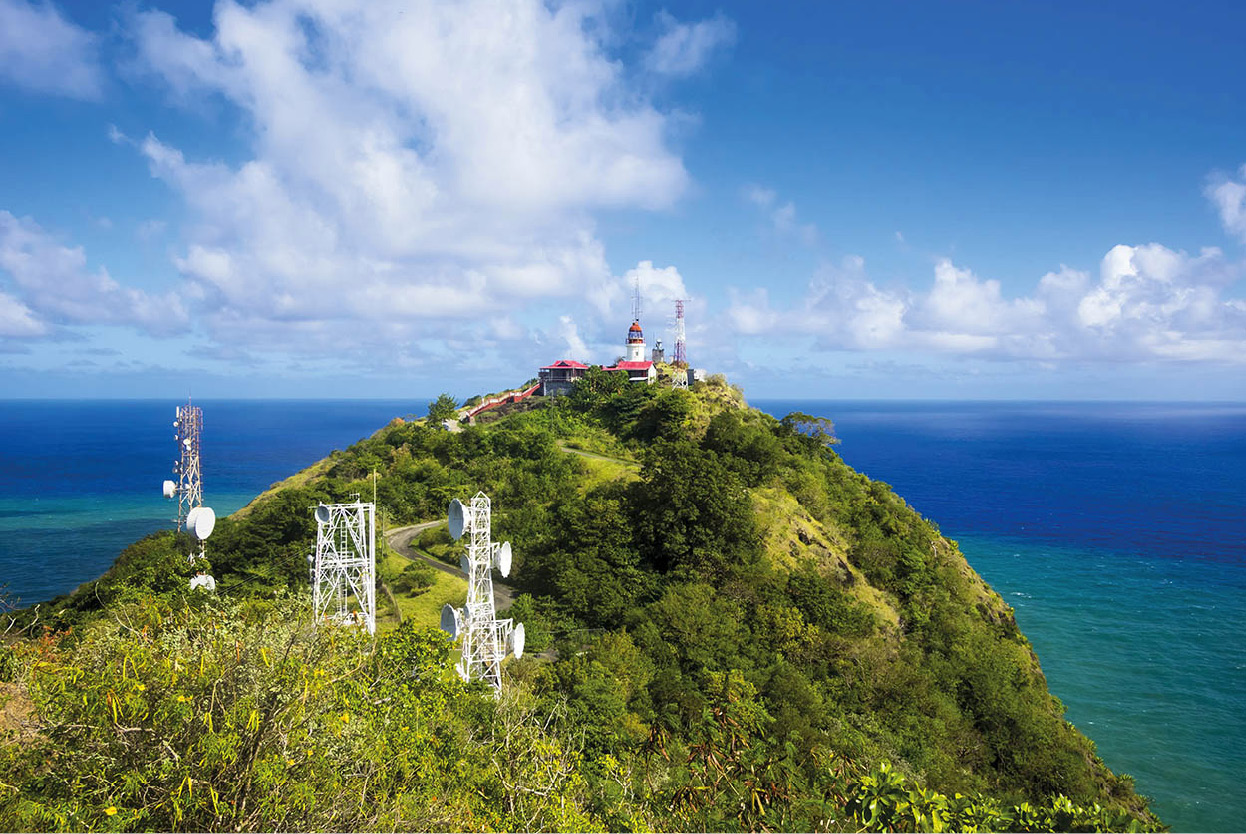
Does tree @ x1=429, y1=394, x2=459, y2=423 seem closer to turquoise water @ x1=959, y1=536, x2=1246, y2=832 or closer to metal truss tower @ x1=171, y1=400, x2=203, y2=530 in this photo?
metal truss tower @ x1=171, y1=400, x2=203, y2=530

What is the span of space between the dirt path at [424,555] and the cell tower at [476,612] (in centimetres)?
927

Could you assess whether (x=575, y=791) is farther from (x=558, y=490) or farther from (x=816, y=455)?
(x=816, y=455)

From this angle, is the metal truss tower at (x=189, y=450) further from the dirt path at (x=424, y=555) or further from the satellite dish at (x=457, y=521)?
the satellite dish at (x=457, y=521)

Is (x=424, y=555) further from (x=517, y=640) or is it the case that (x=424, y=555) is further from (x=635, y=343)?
(x=635, y=343)

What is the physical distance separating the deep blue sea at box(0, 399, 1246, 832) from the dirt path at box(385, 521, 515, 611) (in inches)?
1187

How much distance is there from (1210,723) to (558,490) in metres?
42.1

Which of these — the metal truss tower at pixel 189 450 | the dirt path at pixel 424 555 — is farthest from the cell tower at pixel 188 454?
the dirt path at pixel 424 555

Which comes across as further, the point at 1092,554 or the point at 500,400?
the point at 1092,554

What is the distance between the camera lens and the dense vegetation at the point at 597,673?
9.38 m

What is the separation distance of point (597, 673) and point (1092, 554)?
74.2 metres

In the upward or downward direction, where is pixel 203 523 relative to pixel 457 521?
downward

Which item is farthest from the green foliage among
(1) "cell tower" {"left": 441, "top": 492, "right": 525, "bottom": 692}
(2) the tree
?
(2) the tree

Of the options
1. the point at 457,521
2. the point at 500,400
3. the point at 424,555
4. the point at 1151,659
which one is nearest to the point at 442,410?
the point at 500,400

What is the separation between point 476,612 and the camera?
22.4 meters
